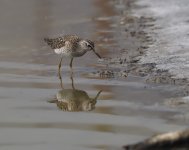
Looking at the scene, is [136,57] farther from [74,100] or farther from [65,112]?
[65,112]

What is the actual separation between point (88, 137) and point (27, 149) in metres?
0.86

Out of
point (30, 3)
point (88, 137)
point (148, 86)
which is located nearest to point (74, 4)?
point (30, 3)

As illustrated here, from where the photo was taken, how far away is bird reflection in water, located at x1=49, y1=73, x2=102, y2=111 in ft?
31.7

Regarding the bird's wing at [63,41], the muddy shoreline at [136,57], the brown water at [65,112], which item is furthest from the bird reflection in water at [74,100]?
the bird's wing at [63,41]

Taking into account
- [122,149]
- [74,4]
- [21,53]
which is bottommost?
[122,149]

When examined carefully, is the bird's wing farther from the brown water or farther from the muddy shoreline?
the muddy shoreline

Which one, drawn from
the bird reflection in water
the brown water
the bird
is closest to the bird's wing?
the bird

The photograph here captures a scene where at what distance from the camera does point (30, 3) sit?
27.8 meters

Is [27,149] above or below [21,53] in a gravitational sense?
below

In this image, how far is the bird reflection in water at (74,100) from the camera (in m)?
9.66

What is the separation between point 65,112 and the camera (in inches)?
369

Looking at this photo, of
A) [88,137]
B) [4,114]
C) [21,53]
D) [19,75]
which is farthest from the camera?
[21,53]

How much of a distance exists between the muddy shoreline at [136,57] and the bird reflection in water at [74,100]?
52.1 inches

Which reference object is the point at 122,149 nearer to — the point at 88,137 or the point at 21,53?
the point at 88,137
